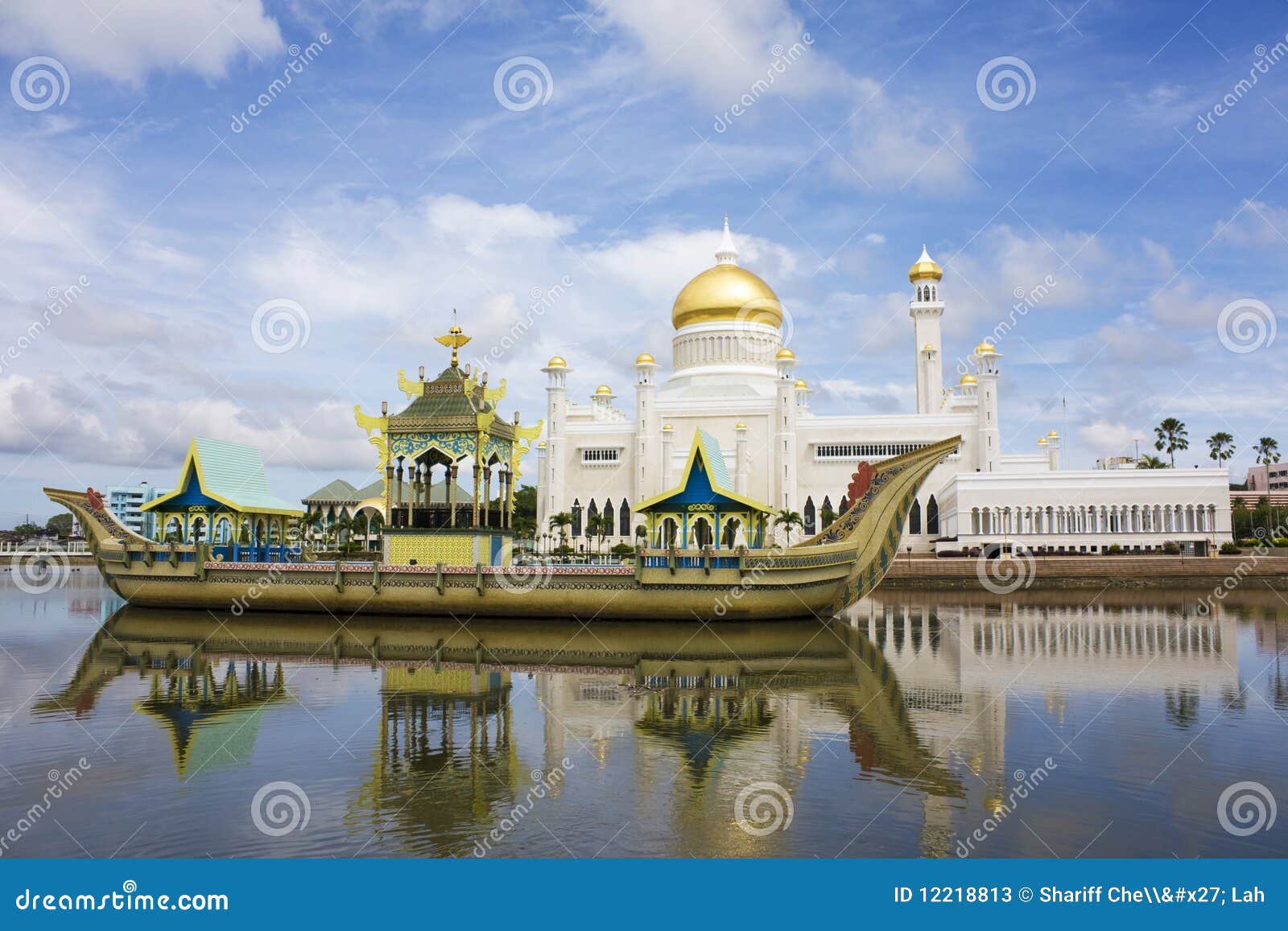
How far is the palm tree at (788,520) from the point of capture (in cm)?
4571

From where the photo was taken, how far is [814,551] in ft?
75.6

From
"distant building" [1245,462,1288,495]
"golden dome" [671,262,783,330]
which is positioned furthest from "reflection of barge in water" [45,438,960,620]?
Result: "distant building" [1245,462,1288,495]

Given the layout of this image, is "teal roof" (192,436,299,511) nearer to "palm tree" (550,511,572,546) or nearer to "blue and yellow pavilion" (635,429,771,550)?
"blue and yellow pavilion" (635,429,771,550)

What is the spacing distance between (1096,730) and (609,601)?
12.9m

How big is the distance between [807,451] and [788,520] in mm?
8305

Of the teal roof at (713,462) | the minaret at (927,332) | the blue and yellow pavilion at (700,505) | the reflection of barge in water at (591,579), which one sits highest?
the minaret at (927,332)

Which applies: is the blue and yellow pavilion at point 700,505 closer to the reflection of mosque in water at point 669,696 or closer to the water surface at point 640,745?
the reflection of mosque in water at point 669,696

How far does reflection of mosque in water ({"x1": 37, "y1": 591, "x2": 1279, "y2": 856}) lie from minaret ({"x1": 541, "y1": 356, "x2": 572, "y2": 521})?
100 feet

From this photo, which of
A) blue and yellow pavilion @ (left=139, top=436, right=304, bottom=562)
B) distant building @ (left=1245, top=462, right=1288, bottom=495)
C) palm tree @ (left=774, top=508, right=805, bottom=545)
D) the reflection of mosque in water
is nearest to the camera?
the reflection of mosque in water

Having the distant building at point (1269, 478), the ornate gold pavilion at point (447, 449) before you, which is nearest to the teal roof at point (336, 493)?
the ornate gold pavilion at point (447, 449)

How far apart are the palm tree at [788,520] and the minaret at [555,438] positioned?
44.2ft

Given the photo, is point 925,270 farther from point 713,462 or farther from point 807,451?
point 713,462

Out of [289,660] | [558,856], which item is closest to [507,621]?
[289,660]

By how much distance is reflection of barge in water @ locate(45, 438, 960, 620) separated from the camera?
22.6m
